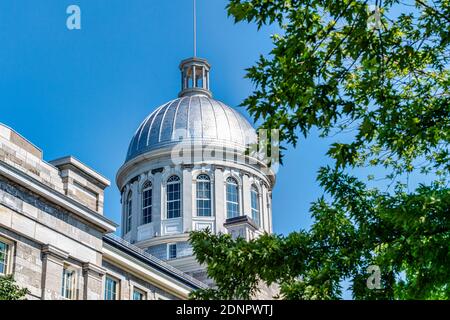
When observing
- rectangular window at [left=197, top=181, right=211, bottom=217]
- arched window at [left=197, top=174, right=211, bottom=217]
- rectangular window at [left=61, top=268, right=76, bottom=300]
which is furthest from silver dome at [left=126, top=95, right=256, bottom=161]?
rectangular window at [left=61, top=268, right=76, bottom=300]

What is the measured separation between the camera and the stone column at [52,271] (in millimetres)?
28000

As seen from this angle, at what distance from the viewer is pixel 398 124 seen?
13508mm

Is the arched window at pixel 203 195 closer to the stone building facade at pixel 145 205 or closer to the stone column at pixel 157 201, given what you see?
the stone building facade at pixel 145 205

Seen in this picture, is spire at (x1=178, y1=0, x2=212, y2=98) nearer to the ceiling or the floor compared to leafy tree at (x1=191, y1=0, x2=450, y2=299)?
nearer to the ceiling

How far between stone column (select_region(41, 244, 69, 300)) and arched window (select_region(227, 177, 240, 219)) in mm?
28122

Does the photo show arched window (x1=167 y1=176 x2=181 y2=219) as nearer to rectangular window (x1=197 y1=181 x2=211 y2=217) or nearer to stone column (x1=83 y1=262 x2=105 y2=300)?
rectangular window (x1=197 y1=181 x2=211 y2=217)

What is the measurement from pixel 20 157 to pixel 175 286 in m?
13.1

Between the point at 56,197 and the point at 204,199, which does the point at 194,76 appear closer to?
the point at 204,199

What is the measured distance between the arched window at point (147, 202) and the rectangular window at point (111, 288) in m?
22.8

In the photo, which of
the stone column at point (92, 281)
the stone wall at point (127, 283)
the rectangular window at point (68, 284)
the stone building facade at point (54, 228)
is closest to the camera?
the stone building facade at point (54, 228)

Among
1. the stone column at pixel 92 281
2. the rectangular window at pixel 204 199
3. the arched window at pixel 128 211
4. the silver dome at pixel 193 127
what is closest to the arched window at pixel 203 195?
the rectangular window at pixel 204 199

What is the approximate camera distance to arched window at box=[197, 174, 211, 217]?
5641 centimetres
